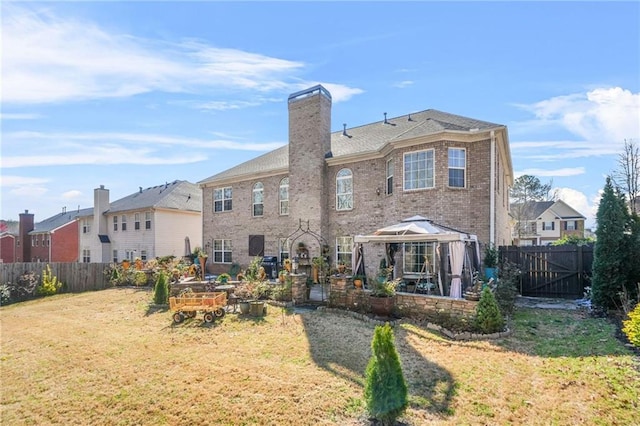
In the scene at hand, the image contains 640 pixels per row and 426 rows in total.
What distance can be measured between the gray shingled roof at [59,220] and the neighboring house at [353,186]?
63.1ft

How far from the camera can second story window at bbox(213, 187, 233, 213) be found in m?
21.5

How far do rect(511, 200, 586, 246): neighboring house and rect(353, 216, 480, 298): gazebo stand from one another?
4026 cm

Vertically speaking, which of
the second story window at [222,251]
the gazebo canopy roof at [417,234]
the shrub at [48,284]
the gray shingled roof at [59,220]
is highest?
the gray shingled roof at [59,220]

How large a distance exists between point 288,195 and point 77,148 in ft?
31.0

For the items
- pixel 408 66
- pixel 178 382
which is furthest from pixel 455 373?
pixel 408 66

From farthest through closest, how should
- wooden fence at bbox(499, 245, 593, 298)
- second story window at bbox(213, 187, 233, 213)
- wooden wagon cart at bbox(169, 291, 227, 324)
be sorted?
1. second story window at bbox(213, 187, 233, 213)
2. wooden fence at bbox(499, 245, 593, 298)
3. wooden wagon cart at bbox(169, 291, 227, 324)

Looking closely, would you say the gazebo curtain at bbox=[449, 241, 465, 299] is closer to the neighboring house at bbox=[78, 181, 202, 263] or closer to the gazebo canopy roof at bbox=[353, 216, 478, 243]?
the gazebo canopy roof at bbox=[353, 216, 478, 243]

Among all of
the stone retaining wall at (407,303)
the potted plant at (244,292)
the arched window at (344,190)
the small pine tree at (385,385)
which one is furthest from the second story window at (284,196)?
the small pine tree at (385,385)

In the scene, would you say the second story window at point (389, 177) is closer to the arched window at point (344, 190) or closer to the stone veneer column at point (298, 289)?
the arched window at point (344, 190)

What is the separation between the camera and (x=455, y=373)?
5879 mm

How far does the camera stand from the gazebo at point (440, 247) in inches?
369

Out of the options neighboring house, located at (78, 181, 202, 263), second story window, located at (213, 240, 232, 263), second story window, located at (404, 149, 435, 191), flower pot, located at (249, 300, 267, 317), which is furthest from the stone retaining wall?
neighboring house, located at (78, 181, 202, 263)

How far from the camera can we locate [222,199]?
71.7 ft

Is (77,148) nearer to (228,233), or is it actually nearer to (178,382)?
(228,233)
